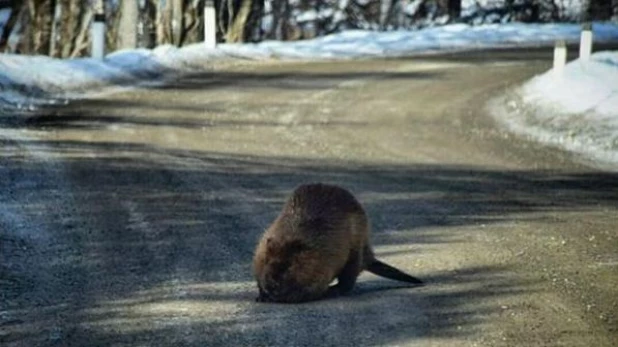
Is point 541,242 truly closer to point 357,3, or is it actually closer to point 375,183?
point 375,183

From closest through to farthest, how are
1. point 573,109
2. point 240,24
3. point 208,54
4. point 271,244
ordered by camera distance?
point 271,244
point 573,109
point 208,54
point 240,24

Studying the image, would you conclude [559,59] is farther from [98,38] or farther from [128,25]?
[128,25]

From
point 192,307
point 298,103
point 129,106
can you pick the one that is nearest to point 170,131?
point 129,106

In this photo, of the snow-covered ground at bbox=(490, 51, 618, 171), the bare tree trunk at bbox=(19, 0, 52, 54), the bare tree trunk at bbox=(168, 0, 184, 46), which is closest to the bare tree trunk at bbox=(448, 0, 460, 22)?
the bare tree trunk at bbox=(168, 0, 184, 46)

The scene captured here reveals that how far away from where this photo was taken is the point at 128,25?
3203 centimetres

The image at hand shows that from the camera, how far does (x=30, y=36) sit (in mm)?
38781

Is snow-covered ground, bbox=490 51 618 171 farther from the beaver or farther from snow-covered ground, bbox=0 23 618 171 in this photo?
the beaver

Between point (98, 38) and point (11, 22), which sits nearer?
point (98, 38)

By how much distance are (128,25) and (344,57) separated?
485 centimetres

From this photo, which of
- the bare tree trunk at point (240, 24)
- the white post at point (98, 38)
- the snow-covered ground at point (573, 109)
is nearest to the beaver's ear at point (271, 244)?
the snow-covered ground at point (573, 109)

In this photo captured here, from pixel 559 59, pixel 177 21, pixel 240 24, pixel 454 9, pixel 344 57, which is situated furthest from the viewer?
pixel 454 9

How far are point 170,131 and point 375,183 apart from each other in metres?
4.39

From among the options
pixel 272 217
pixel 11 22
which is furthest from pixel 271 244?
pixel 11 22

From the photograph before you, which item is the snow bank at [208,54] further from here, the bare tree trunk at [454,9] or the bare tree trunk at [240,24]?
the bare tree trunk at [454,9]
